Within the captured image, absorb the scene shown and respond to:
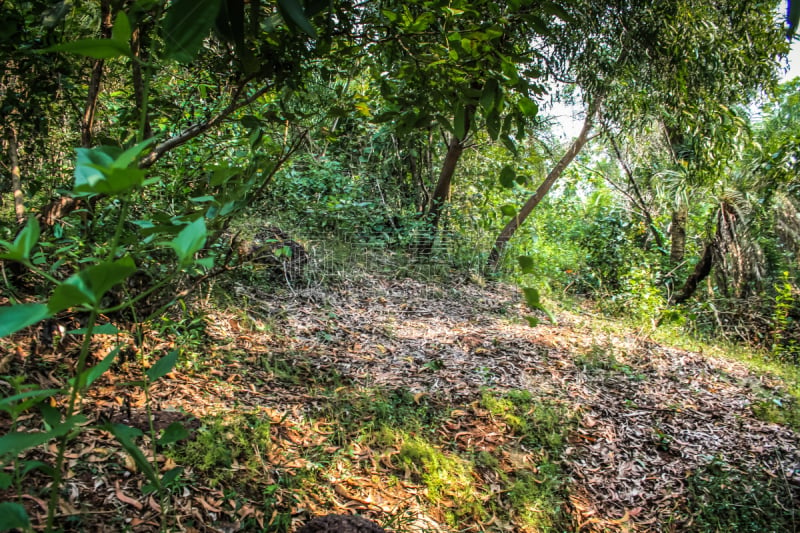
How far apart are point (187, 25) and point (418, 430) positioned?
1.94 metres

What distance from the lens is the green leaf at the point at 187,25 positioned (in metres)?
0.43

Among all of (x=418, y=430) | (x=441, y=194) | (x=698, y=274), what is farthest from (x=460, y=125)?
(x=698, y=274)

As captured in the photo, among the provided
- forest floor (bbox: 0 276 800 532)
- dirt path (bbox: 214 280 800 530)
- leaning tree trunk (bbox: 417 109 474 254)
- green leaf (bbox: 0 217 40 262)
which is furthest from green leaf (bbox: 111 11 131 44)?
leaning tree trunk (bbox: 417 109 474 254)

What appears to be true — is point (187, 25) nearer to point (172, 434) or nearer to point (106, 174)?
point (106, 174)

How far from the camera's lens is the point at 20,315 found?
35 centimetres

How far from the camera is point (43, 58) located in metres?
1.53

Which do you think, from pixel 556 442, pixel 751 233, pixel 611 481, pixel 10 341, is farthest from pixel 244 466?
pixel 751 233

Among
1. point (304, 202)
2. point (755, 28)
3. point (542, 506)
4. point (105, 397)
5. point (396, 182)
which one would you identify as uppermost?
point (755, 28)

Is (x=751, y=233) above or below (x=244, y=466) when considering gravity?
above

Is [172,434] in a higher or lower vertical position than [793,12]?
lower

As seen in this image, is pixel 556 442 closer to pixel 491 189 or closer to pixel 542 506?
pixel 542 506

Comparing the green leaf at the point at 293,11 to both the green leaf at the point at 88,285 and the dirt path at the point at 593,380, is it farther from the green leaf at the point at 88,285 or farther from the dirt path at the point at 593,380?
the dirt path at the point at 593,380

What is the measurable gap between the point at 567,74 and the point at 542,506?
12.4 ft

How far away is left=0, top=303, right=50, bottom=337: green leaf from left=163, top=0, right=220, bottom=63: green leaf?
250 mm
